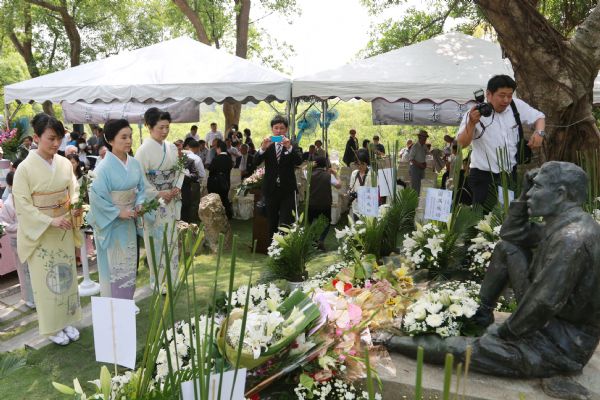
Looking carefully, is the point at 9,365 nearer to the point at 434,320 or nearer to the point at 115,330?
the point at 115,330

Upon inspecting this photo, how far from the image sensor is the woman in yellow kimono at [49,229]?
349 cm

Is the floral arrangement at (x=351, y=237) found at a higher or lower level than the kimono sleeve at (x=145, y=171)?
lower

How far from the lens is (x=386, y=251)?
4.16 meters

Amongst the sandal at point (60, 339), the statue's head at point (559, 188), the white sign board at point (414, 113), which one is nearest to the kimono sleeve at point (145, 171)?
the sandal at point (60, 339)

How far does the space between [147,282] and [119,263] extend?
1.33 metres

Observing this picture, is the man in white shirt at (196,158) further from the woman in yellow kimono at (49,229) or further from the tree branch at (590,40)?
the tree branch at (590,40)

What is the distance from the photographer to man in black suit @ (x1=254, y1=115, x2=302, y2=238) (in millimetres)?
5441

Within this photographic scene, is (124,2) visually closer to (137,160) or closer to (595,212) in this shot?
(137,160)

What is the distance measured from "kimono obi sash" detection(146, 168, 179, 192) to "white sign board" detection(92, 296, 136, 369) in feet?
9.24

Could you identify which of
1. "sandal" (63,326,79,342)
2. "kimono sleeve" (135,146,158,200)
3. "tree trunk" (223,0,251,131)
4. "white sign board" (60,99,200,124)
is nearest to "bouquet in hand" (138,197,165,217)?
"kimono sleeve" (135,146,158,200)

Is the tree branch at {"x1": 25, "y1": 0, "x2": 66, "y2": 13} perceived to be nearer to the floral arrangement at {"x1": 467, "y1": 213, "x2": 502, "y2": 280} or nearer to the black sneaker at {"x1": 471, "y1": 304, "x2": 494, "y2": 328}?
the floral arrangement at {"x1": 467, "y1": 213, "x2": 502, "y2": 280}

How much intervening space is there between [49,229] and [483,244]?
305 cm

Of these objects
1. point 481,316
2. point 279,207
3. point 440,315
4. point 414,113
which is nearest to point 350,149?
point 414,113

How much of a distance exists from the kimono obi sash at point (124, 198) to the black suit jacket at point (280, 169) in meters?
1.80
